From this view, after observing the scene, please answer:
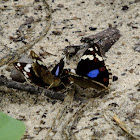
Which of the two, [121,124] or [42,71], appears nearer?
[121,124]

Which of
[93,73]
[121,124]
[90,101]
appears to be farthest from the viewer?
[93,73]

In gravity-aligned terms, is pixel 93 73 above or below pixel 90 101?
above

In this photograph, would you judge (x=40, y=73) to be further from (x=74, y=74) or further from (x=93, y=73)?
(x=93, y=73)

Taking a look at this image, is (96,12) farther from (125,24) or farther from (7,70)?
(7,70)

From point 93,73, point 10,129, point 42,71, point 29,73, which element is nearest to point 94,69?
point 93,73

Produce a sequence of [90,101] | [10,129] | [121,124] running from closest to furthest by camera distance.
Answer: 1. [10,129]
2. [121,124]
3. [90,101]

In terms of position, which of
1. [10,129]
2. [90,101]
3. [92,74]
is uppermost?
[10,129]

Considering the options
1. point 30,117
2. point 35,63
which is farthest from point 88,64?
point 30,117
